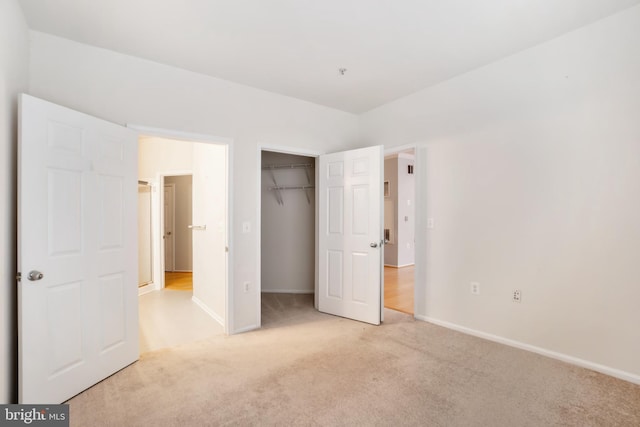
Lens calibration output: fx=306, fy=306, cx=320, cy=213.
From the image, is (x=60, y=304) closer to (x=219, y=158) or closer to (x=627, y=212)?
(x=219, y=158)

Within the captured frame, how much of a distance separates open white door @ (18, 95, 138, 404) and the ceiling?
0.70 m

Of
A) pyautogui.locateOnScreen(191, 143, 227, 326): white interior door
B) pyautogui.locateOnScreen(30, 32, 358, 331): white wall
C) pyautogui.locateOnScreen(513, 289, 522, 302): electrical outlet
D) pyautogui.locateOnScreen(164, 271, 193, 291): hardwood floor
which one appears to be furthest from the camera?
pyautogui.locateOnScreen(164, 271, 193, 291): hardwood floor

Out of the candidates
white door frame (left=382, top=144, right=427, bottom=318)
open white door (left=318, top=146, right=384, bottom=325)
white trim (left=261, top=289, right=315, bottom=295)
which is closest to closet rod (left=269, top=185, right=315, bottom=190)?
open white door (left=318, top=146, right=384, bottom=325)

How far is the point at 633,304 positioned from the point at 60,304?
395 cm

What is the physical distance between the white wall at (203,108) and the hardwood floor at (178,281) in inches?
98.7

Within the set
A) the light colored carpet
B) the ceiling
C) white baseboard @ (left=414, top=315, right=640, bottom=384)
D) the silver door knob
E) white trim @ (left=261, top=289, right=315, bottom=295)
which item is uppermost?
the ceiling

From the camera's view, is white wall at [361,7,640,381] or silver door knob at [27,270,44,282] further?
white wall at [361,7,640,381]

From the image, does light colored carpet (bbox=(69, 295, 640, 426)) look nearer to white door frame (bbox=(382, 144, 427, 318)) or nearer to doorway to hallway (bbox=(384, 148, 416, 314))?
white door frame (bbox=(382, 144, 427, 318))

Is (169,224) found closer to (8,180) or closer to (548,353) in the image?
(8,180)

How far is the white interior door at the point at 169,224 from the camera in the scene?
669 centimetres

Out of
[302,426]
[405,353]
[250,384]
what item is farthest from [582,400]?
[250,384]

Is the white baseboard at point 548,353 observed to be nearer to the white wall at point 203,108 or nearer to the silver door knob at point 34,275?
the white wall at point 203,108

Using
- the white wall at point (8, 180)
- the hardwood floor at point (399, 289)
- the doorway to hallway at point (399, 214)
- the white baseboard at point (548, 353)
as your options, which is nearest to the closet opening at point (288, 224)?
the hardwood floor at point (399, 289)

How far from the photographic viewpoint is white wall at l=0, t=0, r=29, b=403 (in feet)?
5.74
